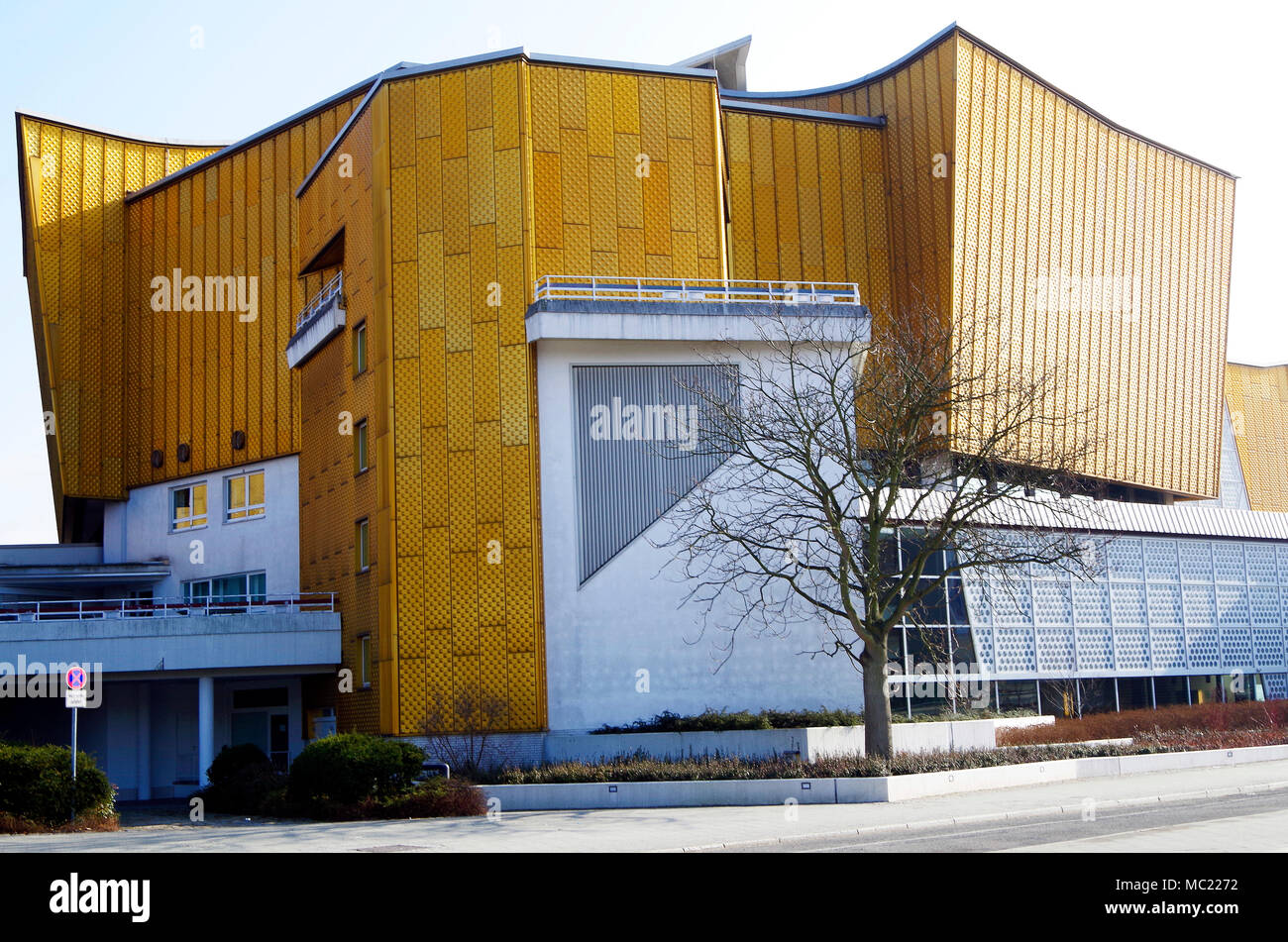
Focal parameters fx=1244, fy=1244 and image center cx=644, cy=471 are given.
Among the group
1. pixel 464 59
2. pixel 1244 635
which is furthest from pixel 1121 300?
pixel 464 59

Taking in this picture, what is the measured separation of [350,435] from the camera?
3412 centimetres

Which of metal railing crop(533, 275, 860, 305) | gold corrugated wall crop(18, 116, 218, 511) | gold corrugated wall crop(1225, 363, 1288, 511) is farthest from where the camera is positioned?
gold corrugated wall crop(1225, 363, 1288, 511)

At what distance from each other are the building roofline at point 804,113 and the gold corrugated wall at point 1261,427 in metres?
27.1

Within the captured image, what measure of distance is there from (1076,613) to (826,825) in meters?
24.4

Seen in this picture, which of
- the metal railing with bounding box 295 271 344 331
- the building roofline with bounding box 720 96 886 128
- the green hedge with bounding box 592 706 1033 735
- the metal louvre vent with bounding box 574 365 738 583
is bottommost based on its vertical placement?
the green hedge with bounding box 592 706 1033 735

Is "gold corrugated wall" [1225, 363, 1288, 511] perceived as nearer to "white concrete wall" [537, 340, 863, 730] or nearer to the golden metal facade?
the golden metal facade

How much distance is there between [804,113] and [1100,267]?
12.6m

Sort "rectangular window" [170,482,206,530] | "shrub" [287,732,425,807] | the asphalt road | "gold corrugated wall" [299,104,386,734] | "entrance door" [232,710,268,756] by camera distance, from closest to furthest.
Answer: the asphalt road, "shrub" [287,732,425,807], "gold corrugated wall" [299,104,386,734], "entrance door" [232,710,268,756], "rectangular window" [170,482,206,530]

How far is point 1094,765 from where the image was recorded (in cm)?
2598

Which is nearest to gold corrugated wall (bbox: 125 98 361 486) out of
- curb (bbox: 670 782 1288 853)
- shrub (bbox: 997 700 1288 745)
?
shrub (bbox: 997 700 1288 745)

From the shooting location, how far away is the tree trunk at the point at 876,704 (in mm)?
23969

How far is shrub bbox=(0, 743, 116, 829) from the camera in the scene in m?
20.9

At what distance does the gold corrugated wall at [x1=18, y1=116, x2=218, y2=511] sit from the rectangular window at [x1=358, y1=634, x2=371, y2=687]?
17618mm

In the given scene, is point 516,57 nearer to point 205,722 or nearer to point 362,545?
point 362,545
